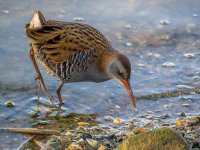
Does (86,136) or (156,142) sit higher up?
(156,142)

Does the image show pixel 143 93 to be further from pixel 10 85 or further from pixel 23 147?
pixel 23 147

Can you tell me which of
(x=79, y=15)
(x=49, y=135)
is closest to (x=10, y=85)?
(x=49, y=135)

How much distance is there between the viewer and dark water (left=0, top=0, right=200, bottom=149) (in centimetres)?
693

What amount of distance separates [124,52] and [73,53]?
182cm

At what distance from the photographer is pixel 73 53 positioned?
664 centimetres

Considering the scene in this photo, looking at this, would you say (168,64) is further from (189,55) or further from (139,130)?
(139,130)

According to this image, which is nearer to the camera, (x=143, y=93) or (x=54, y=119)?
(x=54, y=119)

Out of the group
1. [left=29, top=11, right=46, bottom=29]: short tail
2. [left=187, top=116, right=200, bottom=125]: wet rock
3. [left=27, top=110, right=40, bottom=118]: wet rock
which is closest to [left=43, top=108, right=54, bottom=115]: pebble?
[left=27, top=110, right=40, bottom=118]: wet rock

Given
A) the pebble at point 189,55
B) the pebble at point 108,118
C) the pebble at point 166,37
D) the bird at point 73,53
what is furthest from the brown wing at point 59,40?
the pebble at point 166,37

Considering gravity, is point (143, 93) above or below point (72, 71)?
below

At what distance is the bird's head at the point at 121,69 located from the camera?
6625 millimetres

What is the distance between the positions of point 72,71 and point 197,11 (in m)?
3.59

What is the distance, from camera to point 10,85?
7.19 metres

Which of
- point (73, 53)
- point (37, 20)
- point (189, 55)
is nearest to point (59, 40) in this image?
point (73, 53)
